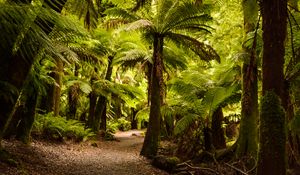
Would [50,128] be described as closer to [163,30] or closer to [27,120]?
[27,120]

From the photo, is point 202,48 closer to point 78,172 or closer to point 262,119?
point 78,172

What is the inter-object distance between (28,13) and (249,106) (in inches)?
240

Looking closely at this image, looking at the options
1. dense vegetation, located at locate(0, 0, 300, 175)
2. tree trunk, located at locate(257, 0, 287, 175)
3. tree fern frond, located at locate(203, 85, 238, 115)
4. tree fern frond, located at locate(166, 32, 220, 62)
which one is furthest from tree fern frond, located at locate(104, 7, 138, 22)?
tree trunk, located at locate(257, 0, 287, 175)

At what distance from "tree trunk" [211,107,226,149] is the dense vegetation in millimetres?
27

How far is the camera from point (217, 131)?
8.82m

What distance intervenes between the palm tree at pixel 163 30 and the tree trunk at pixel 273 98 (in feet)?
Result: 16.4

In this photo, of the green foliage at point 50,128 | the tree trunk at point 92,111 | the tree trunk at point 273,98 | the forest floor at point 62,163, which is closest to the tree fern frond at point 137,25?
the forest floor at point 62,163

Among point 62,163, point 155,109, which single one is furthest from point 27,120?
point 155,109

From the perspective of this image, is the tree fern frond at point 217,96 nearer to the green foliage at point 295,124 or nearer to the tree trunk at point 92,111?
the green foliage at point 295,124

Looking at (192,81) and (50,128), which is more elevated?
(192,81)

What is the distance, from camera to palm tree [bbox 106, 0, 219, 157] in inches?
304

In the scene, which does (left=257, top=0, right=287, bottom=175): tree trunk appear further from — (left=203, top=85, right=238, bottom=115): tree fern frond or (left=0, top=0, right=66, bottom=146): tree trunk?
(left=203, top=85, right=238, bottom=115): tree fern frond

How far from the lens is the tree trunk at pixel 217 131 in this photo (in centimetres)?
877

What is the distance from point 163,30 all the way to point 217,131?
10.2 ft
